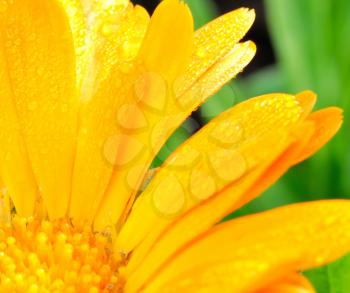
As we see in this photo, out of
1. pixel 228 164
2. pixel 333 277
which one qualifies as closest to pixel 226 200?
pixel 228 164

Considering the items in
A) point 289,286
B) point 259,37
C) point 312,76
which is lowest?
point 289,286

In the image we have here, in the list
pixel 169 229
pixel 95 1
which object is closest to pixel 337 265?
pixel 169 229

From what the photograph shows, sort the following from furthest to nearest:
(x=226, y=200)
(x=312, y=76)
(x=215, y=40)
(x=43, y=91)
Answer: (x=312, y=76) → (x=43, y=91) → (x=215, y=40) → (x=226, y=200)

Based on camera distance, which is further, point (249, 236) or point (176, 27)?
point (176, 27)

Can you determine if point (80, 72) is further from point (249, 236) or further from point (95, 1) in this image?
point (249, 236)

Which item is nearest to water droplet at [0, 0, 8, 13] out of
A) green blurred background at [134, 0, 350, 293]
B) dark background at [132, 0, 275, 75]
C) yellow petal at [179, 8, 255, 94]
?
yellow petal at [179, 8, 255, 94]

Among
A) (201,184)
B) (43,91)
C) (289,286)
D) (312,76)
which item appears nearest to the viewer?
(289,286)

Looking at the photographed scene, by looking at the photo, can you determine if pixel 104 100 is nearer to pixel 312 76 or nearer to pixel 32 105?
pixel 32 105
